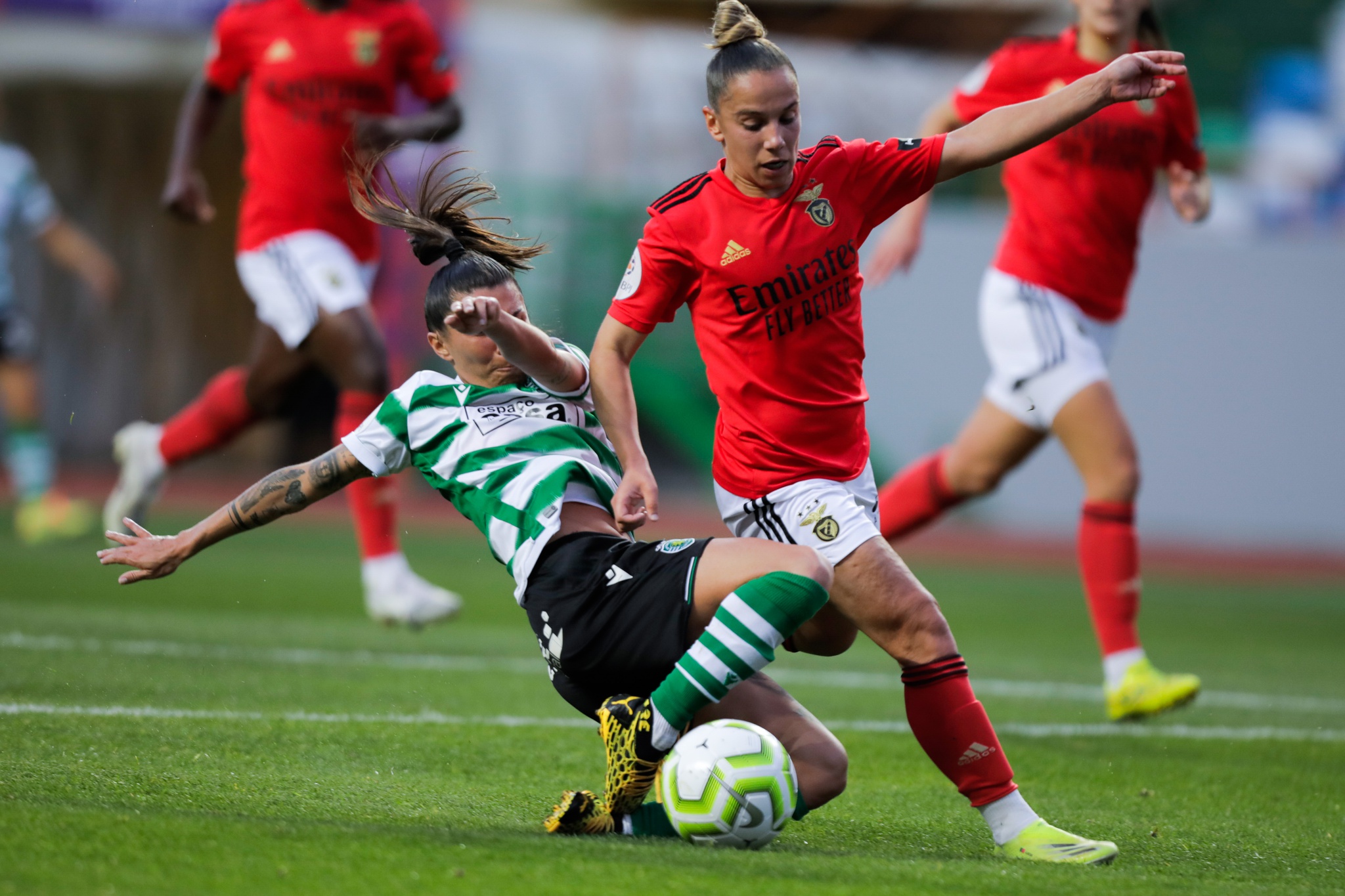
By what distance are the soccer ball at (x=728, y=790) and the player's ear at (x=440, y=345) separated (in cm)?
114

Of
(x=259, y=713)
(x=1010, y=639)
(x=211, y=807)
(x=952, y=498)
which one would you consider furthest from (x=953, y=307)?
(x=211, y=807)

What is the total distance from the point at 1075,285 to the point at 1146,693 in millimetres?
1520

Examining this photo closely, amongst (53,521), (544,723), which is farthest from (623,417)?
(53,521)

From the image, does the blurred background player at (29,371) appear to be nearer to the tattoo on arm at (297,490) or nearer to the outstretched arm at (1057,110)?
the tattoo on arm at (297,490)

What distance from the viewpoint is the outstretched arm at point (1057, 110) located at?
11.5ft

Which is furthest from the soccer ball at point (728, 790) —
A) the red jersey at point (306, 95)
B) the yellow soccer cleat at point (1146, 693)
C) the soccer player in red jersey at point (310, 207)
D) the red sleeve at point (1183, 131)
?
the red jersey at point (306, 95)

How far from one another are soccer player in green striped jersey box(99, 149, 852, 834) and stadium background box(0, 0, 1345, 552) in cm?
1164

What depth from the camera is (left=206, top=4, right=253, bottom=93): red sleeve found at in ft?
22.2

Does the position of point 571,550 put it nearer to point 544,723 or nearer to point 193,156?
point 544,723

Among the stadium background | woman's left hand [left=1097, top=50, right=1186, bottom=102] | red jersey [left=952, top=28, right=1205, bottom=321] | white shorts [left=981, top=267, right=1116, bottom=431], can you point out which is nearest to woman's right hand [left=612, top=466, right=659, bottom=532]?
woman's left hand [left=1097, top=50, right=1186, bottom=102]

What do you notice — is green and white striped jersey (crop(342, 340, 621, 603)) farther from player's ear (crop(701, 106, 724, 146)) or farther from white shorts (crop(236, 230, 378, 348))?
white shorts (crop(236, 230, 378, 348))

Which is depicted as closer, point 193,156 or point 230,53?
point 230,53

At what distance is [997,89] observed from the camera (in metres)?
5.58

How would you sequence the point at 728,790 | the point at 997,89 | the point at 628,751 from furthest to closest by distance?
the point at 997,89, the point at 628,751, the point at 728,790
